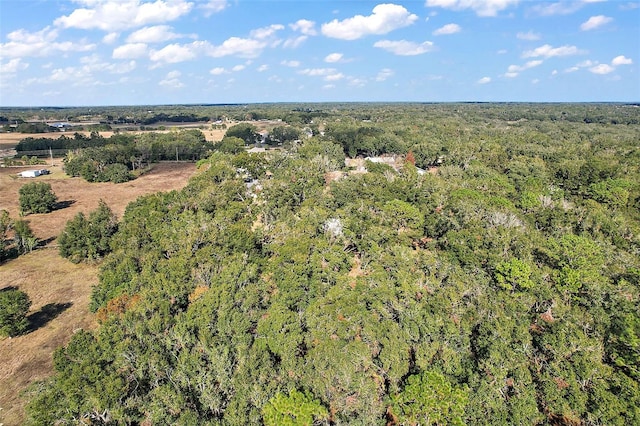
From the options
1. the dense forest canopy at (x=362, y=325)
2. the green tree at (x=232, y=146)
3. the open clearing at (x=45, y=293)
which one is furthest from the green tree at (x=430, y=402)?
the green tree at (x=232, y=146)

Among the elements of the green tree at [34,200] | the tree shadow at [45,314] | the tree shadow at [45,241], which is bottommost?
the tree shadow at [45,314]

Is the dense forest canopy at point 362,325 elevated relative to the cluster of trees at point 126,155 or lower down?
lower down

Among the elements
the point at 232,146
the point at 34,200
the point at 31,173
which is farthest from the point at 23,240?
the point at 232,146

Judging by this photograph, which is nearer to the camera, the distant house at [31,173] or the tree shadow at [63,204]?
the tree shadow at [63,204]

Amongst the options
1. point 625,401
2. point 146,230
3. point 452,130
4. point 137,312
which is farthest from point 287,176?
point 452,130

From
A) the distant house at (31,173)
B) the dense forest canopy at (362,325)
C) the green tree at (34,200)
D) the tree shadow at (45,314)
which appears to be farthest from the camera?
the distant house at (31,173)

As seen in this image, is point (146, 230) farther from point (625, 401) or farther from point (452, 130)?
point (452, 130)

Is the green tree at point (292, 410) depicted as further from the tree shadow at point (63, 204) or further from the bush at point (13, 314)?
the tree shadow at point (63, 204)
